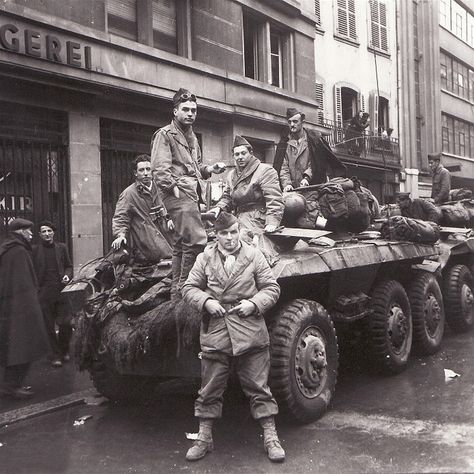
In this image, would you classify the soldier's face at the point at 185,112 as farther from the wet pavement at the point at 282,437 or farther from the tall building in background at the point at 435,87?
the tall building in background at the point at 435,87

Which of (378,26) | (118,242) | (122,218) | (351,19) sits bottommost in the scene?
(118,242)

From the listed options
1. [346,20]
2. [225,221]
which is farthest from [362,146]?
[225,221]

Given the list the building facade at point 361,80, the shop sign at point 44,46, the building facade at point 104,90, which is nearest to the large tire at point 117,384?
the building facade at point 104,90

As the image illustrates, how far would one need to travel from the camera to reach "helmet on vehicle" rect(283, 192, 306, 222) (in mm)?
6879

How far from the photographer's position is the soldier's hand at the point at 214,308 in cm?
464

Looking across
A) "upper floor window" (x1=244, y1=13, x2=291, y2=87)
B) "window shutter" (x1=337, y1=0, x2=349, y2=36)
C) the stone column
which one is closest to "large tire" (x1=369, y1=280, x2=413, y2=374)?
the stone column

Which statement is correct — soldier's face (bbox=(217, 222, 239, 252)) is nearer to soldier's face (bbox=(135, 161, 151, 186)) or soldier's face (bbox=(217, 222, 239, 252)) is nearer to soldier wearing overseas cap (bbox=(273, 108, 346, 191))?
soldier's face (bbox=(135, 161, 151, 186))

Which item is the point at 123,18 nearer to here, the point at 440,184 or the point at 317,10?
the point at 440,184

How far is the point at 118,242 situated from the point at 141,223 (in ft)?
1.80

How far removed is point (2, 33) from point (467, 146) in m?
27.7

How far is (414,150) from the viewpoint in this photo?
2597 centimetres

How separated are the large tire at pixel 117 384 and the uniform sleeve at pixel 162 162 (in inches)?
68.4

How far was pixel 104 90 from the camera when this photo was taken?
12.0 meters

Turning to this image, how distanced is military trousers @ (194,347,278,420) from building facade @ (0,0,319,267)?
6.69 meters
